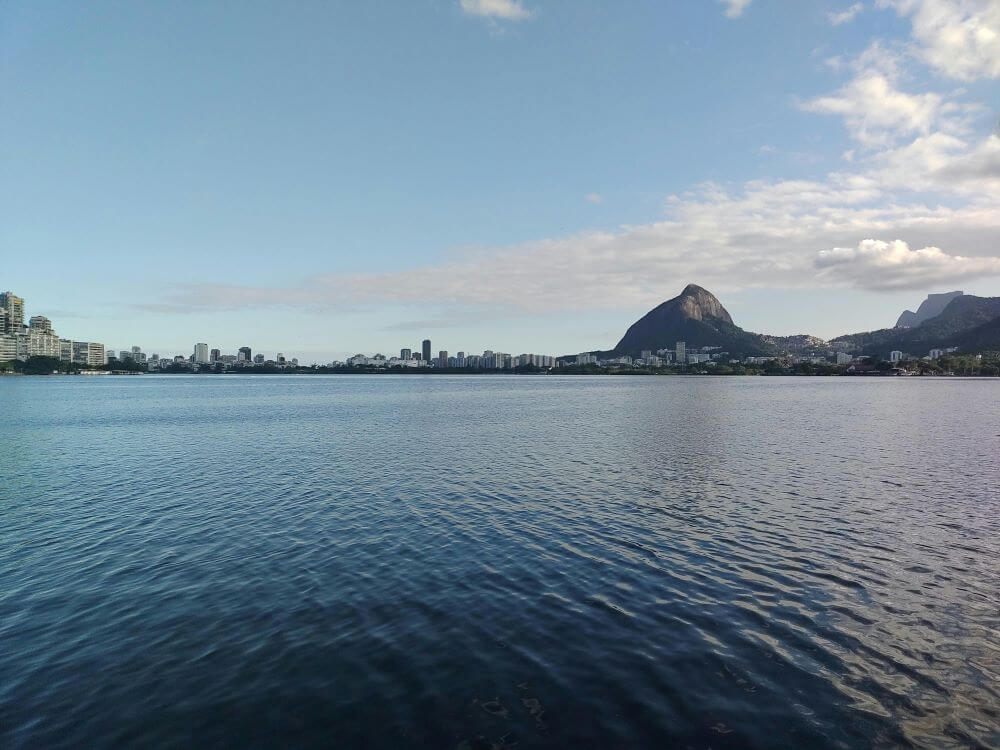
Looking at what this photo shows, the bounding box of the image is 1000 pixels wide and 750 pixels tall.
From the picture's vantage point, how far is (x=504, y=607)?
63.3 ft

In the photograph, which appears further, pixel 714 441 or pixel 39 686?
pixel 714 441

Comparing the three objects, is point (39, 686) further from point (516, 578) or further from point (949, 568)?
point (949, 568)

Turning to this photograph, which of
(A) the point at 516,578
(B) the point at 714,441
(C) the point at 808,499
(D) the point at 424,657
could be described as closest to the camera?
(D) the point at 424,657

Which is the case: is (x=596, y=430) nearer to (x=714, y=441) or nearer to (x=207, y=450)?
(x=714, y=441)

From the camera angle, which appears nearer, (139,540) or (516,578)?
(516,578)

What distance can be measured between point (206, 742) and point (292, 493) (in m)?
27.0

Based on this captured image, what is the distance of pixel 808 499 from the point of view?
3459 centimetres

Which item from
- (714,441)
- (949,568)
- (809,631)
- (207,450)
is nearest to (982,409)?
(714,441)

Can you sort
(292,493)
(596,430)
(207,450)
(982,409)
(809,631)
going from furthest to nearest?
(982,409) → (596,430) → (207,450) → (292,493) → (809,631)

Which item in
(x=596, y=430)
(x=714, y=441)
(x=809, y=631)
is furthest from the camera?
(x=596, y=430)

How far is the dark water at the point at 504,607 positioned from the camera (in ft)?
42.8

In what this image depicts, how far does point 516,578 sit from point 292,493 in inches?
874

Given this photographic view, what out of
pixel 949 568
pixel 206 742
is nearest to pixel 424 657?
pixel 206 742

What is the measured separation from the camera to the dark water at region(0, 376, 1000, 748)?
42.8 ft
